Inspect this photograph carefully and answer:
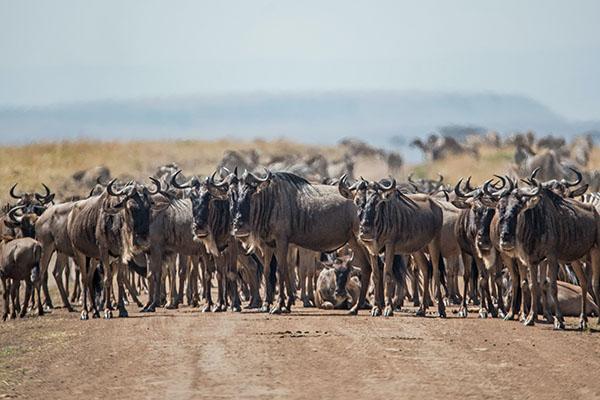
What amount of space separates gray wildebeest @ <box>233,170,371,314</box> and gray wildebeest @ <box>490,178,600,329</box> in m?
3.61

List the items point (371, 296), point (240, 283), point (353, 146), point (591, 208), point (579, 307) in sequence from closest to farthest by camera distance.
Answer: point (591, 208) < point (579, 307) < point (371, 296) < point (240, 283) < point (353, 146)

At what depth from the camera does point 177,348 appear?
15.8 metres

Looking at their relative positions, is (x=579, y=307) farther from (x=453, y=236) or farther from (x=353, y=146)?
(x=353, y=146)

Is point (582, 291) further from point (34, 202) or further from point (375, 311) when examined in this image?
point (34, 202)

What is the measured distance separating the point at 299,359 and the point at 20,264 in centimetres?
913

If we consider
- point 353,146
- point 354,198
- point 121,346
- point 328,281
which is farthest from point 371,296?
point 353,146

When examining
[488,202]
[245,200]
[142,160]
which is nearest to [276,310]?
[245,200]

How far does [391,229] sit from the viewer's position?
2088 centimetres

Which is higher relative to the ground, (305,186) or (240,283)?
(305,186)

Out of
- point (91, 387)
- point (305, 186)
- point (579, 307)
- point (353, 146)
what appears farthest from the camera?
point (353, 146)

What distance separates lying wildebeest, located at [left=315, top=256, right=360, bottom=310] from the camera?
2264 cm

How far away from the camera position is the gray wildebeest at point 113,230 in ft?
68.8

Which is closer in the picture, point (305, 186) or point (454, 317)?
point (454, 317)

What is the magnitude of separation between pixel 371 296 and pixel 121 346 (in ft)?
30.5
